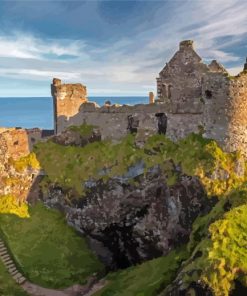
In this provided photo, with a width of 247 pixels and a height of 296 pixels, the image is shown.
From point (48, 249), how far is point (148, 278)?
1406cm

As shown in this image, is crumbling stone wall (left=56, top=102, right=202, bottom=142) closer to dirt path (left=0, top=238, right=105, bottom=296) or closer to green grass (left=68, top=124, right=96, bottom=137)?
green grass (left=68, top=124, right=96, bottom=137)

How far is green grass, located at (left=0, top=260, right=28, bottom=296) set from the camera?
3703cm

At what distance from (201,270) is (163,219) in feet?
Result: 58.8

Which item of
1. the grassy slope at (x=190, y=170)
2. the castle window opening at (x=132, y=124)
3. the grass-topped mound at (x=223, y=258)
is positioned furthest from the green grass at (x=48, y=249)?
the grass-topped mound at (x=223, y=258)

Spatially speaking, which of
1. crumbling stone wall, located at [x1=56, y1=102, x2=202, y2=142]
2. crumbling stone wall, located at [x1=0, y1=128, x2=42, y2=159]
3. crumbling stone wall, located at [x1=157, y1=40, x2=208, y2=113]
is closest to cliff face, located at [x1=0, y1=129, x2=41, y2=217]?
crumbling stone wall, located at [x1=0, y1=128, x2=42, y2=159]

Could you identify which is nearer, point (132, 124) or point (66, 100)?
point (132, 124)

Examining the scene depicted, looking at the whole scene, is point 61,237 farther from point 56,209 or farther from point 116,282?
point 116,282

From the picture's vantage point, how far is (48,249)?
42094 millimetres

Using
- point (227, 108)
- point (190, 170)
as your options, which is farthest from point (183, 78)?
point (190, 170)

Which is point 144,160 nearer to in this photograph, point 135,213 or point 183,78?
point 135,213

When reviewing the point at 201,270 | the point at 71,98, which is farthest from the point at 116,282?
the point at 71,98

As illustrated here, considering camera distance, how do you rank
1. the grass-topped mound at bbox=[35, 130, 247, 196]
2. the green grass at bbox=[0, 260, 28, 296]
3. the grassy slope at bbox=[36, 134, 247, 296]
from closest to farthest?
the grassy slope at bbox=[36, 134, 247, 296]
the green grass at bbox=[0, 260, 28, 296]
the grass-topped mound at bbox=[35, 130, 247, 196]

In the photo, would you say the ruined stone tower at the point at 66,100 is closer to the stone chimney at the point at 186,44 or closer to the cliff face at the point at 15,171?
the cliff face at the point at 15,171

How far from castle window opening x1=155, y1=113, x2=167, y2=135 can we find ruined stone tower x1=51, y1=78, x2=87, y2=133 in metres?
9.20
